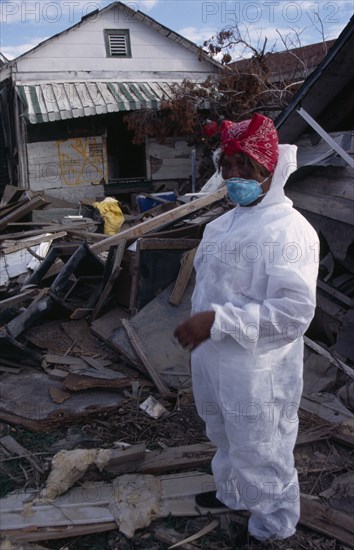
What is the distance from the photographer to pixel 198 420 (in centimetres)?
459

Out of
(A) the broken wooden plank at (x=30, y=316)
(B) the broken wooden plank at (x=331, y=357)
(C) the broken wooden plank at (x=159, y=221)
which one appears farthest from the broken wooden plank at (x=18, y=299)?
(B) the broken wooden plank at (x=331, y=357)

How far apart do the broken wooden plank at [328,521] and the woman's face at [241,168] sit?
2.15m

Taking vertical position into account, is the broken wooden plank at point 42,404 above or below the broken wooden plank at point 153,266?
below

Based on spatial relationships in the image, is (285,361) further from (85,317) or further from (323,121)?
(323,121)

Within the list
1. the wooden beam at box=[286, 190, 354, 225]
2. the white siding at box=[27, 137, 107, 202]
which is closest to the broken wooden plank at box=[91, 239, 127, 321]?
A: the wooden beam at box=[286, 190, 354, 225]

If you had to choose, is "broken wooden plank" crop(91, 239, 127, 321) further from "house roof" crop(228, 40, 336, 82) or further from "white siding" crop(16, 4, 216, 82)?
"white siding" crop(16, 4, 216, 82)

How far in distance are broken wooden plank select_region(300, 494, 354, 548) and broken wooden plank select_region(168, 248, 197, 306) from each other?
279cm

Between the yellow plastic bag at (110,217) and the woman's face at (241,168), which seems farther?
the yellow plastic bag at (110,217)

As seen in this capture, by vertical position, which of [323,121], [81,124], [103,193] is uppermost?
[323,121]

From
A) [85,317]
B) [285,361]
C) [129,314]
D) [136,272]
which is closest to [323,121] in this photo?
[136,272]

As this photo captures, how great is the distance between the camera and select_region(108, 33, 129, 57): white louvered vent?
51.7 feet

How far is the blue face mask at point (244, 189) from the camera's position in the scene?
2.57 metres

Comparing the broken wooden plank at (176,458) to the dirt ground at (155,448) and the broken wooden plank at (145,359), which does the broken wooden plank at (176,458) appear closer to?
the dirt ground at (155,448)

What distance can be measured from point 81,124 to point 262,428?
13.4 metres
